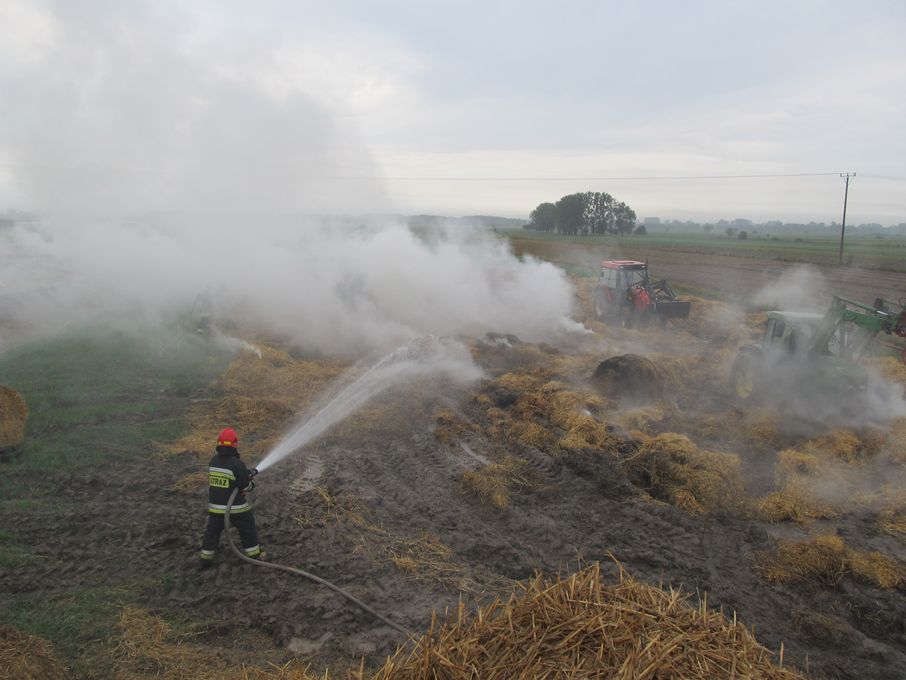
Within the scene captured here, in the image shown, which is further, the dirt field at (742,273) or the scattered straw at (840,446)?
the dirt field at (742,273)

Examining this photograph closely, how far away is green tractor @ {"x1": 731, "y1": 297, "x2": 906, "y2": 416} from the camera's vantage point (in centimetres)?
1153

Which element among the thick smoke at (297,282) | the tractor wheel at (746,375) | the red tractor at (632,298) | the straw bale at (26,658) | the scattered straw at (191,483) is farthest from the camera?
the thick smoke at (297,282)

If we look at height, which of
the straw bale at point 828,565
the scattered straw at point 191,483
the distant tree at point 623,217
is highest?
the distant tree at point 623,217

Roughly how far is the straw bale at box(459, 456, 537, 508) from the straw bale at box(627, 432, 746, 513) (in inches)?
69.2

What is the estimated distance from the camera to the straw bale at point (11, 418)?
9336 millimetres

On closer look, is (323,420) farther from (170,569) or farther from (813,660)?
(813,660)

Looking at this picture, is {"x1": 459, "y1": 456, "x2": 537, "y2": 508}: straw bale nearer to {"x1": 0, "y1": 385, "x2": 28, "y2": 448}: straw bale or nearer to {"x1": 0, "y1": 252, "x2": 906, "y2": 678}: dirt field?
{"x1": 0, "y1": 252, "x2": 906, "y2": 678}: dirt field

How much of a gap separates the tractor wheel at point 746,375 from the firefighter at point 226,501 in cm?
1130

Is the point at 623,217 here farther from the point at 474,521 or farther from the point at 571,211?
the point at 474,521

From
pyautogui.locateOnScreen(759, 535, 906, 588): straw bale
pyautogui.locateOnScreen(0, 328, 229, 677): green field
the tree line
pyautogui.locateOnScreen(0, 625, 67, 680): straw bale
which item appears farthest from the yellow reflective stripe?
the tree line

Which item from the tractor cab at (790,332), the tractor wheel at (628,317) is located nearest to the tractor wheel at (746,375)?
the tractor cab at (790,332)

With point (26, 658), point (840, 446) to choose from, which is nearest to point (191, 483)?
point (26, 658)

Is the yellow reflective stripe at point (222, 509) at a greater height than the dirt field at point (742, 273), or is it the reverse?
the dirt field at point (742, 273)

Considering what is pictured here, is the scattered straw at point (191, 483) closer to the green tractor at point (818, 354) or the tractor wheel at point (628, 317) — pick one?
the green tractor at point (818, 354)
